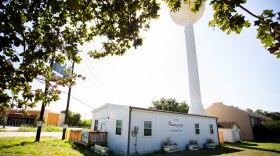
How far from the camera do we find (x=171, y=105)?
48.4 meters

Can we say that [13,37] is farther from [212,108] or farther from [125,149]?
[212,108]

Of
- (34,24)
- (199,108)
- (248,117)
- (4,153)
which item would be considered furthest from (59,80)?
(248,117)

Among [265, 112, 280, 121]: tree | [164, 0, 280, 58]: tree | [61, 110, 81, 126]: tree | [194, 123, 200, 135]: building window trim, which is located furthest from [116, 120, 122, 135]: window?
[265, 112, 280, 121]: tree

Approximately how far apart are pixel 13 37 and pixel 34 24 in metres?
0.84

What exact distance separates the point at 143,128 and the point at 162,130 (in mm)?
2369

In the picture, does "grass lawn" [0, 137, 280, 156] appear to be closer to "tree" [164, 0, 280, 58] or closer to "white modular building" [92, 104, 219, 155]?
"white modular building" [92, 104, 219, 155]

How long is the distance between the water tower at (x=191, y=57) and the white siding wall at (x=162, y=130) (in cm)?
859

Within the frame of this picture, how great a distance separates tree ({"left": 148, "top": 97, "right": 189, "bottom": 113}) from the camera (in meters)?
48.0

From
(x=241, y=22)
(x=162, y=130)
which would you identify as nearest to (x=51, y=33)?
(x=241, y=22)

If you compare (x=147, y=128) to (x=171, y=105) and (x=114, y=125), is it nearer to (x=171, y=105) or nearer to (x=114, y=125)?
(x=114, y=125)

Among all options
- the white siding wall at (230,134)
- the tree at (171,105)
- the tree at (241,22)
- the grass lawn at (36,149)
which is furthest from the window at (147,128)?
the tree at (171,105)

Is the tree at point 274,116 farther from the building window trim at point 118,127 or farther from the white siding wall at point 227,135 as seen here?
the building window trim at point 118,127

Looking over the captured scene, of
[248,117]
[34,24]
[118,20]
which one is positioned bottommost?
[248,117]

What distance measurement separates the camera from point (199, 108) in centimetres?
2886
